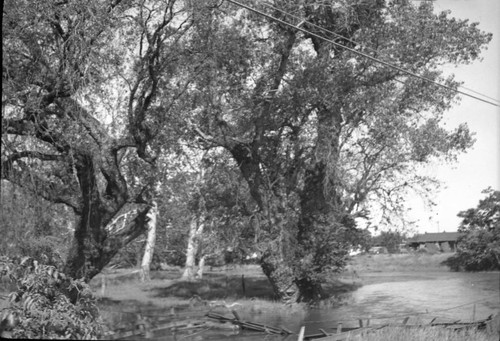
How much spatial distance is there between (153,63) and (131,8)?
2.01 meters

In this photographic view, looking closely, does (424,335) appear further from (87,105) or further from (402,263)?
(402,263)

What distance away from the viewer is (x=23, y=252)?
13.1m

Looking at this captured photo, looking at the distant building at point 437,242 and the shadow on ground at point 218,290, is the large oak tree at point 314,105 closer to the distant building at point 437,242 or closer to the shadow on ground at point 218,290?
the shadow on ground at point 218,290

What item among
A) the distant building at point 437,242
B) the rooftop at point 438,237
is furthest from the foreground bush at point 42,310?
the rooftop at point 438,237

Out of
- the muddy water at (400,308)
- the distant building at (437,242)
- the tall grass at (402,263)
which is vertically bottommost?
the muddy water at (400,308)

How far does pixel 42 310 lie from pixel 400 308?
71.9ft

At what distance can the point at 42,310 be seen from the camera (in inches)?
304

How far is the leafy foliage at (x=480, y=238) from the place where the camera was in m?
50.6

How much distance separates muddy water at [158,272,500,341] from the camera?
17.9 meters

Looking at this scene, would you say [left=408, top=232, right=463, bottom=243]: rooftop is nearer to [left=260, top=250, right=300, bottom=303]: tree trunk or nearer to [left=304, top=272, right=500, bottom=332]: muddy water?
[left=304, top=272, right=500, bottom=332]: muddy water

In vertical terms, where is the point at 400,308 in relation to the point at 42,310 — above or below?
below

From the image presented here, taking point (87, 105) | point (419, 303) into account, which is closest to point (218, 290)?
point (419, 303)

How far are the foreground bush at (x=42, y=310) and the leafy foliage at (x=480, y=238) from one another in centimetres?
4524

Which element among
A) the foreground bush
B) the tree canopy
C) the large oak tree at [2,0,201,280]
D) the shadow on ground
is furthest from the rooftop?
the foreground bush
